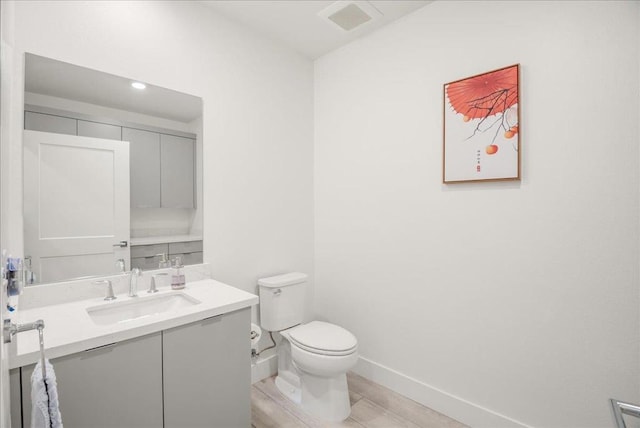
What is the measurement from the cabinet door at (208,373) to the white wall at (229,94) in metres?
0.63

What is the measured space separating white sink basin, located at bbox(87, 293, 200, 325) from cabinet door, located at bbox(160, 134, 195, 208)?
532 millimetres

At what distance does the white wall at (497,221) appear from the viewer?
145 centimetres

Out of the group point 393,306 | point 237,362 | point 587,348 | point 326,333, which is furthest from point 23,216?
point 587,348

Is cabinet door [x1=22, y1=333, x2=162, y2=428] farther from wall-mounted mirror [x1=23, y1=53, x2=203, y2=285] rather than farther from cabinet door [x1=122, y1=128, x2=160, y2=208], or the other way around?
cabinet door [x1=122, y1=128, x2=160, y2=208]

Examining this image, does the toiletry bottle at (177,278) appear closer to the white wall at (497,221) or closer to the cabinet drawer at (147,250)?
the cabinet drawer at (147,250)

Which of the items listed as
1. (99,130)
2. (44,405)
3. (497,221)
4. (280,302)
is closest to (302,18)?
(99,130)

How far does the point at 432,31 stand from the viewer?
200cm

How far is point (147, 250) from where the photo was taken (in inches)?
71.0

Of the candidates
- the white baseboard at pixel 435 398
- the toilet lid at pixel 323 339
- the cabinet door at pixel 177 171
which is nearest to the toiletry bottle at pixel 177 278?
the cabinet door at pixel 177 171

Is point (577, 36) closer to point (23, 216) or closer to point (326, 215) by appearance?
point (326, 215)

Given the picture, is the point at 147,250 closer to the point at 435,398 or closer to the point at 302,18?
the point at 302,18

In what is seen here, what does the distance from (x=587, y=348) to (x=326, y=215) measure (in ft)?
5.71

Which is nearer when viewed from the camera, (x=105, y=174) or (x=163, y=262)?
(x=105, y=174)

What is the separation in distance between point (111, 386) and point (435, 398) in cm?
175
